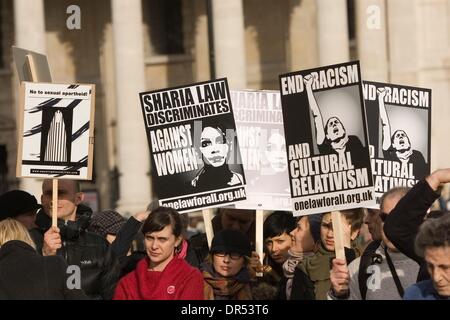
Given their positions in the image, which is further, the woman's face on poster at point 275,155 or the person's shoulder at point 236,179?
the woman's face on poster at point 275,155

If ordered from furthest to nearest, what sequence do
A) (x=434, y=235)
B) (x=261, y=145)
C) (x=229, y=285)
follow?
1. (x=261, y=145)
2. (x=229, y=285)
3. (x=434, y=235)

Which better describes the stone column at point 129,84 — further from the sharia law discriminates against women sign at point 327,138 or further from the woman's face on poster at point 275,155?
the sharia law discriminates against women sign at point 327,138

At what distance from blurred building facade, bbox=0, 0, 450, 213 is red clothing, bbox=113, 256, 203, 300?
36322mm

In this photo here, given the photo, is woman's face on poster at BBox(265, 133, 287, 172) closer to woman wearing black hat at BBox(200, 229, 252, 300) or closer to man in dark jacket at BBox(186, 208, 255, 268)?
man in dark jacket at BBox(186, 208, 255, 268)

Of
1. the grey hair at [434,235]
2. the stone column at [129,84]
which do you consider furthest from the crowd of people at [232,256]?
the stone column at [129,84]

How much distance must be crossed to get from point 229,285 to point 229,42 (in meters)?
38.2

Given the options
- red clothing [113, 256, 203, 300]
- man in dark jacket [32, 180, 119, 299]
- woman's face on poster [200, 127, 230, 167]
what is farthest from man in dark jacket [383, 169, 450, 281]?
woman's face on poster [200, 127, 230, 167]

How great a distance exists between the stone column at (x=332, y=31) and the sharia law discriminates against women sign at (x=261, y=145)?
112 feet

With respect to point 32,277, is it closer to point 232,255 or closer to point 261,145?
point 232,255

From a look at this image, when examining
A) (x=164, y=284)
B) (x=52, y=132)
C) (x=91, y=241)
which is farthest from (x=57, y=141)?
(x=164, y=284)

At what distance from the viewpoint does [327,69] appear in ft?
38.0

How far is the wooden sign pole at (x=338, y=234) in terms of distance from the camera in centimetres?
1095

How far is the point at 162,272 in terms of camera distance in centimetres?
1117

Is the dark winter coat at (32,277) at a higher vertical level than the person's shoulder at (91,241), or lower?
lower
